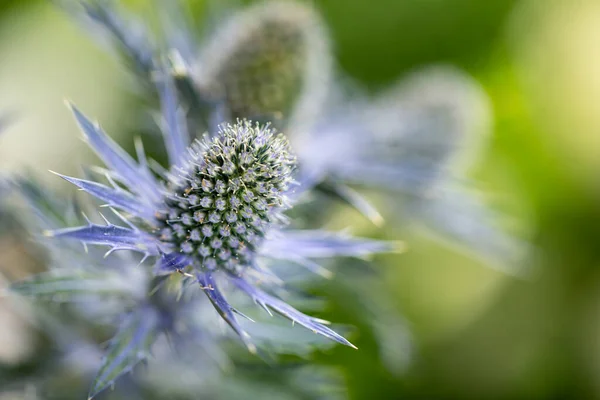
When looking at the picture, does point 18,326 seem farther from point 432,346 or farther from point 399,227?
point 432,346

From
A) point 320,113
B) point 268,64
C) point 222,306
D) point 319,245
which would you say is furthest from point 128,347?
point 320,113

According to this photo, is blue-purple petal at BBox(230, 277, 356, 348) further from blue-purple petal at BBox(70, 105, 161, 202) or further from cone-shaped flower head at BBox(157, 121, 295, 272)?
blue-purple petal at BBox(70, 105, 161, 202)

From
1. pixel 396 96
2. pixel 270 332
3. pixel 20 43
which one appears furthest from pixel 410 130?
pixel 20 43

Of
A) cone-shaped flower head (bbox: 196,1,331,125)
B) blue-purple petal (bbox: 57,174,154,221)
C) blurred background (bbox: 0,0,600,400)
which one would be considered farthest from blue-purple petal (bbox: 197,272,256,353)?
blurred background (bbox: 0,0,600,400)

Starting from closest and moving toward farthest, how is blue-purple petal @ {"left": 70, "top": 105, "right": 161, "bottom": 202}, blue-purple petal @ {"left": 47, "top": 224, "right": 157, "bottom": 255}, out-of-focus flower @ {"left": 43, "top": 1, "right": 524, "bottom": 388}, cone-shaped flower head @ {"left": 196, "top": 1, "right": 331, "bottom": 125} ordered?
blue-purple petal @ {"left": 47, "top": 224, "right": 157, "bottom": 255} → blue-purple petal @ {"left": 70, "top": 105, "right": 161, "bottom": 202} → out-of-focus flower @ {"left": 43, "top": 1, "right": 524, "bottom": 388} → cone-shaped flower head @ {"left": 196, "top": 1, "right": 331, "bottom": 125}

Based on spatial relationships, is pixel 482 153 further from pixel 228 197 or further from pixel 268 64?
pixel 228 197
